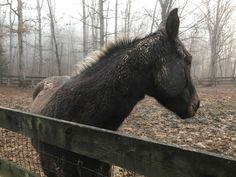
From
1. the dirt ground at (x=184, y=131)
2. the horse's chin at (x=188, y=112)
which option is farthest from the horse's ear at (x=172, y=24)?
the dirt ground at (x=184, y=131)

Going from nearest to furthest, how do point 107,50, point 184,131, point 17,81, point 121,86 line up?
point 121,86 < point 107,50 < point 184,131 < point 17,81

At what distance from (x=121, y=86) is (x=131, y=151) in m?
1.09

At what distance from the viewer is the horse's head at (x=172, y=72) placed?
2900 millimetres

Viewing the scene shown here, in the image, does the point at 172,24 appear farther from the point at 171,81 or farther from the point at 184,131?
the point at 184,131

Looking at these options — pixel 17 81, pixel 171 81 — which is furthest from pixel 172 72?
pixel 17 81

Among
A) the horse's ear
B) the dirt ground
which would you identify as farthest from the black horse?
the dirt ground

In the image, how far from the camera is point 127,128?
27.7ft

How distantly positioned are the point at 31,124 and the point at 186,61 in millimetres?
1724

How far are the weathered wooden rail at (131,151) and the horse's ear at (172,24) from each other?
1.45 metres

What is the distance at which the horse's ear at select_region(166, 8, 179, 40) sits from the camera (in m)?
2.81

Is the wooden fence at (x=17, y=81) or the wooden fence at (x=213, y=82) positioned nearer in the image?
the wooden fence at (x=17, y=81)

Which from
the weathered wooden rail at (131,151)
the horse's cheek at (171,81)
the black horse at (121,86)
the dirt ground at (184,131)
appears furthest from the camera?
the dirt ground at (184,131)

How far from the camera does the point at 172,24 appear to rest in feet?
9.52

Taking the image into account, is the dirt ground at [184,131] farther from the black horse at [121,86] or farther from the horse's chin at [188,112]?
the black horse at [121,86]
